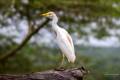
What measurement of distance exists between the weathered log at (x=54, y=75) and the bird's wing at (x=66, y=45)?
175mm

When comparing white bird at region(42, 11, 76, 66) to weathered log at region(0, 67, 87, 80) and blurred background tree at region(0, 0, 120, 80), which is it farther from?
blurred background tree at region(0, 0, 120, 80)

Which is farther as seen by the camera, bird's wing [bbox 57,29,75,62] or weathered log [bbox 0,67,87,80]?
bird's wing [bbox 57,29,75,62]

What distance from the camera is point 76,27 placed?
9.43m

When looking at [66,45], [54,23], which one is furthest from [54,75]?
[54,23]

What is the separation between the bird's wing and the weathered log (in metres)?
0.18

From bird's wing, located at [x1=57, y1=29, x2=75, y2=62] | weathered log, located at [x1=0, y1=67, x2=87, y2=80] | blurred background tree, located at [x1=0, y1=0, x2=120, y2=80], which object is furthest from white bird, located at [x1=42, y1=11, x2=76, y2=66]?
blurred background tree, located at [x1=0, y1=0, x2=120, y2=80]

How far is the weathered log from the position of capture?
3.15 meters

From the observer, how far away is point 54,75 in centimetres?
332

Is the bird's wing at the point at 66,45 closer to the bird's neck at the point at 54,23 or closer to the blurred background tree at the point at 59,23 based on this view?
the bird's neck at the point at 54,23

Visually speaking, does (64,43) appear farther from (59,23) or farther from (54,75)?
(59,23)

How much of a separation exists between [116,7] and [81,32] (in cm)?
105

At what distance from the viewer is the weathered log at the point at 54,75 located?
315cm

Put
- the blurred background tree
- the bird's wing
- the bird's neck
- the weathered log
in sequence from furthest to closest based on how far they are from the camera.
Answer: the blurred background tree → the bird's neck → the bird's wing → the weathered log

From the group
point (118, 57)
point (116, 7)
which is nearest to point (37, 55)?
point (116, 7)
